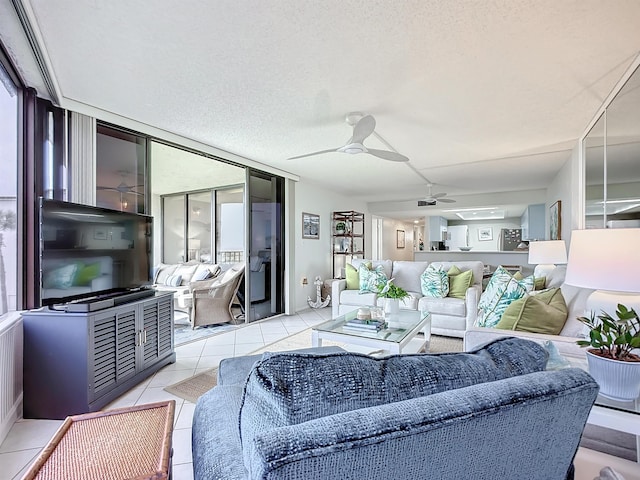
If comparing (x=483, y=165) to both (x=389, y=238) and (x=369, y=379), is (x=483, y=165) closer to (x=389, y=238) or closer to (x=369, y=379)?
(x=369, y=379)

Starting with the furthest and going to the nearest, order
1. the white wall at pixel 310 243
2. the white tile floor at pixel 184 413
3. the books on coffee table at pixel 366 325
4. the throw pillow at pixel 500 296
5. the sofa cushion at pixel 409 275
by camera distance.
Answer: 1. the white wall at pixel 310 243
2. the sofa cushion at pixel 409 275
3. the books on coffee table at pixel 366 325
4. the throw pillow at pixel 500 296
5. the white tile floor at pixel 184 413

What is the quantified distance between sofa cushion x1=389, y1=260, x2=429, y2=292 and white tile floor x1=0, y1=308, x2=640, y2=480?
5.35ft

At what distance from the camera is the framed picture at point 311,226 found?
5.82 m

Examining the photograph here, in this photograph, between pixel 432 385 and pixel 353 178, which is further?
pixel 353 178

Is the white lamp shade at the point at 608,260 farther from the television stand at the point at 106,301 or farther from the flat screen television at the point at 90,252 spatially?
the flat screen television at the point at 90,252

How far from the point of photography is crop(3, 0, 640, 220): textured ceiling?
159cm

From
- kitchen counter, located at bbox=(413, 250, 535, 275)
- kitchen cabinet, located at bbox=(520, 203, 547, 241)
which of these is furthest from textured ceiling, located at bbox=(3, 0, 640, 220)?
kitchen cabinet, located at bbox=(520, 203, 547, 241)

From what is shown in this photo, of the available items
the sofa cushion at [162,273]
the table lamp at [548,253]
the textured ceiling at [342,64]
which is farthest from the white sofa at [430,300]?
the sofa cushion at [162,273]

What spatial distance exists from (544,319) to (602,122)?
75.2 inches

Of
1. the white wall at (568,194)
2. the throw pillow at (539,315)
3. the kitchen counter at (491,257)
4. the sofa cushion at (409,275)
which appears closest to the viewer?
the throw pillow at (539,315)

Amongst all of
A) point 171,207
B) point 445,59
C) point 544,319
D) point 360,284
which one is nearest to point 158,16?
point 445,59

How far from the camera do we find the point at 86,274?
7.71 feet

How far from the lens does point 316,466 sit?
0.49m

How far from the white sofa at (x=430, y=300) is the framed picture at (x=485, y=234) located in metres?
7.70
